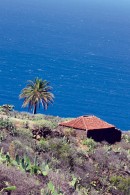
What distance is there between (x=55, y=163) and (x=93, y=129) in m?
11.8

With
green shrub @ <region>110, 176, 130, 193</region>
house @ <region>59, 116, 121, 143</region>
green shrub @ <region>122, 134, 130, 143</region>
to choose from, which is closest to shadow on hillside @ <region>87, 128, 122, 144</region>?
house @ <region>59, 116, 121, 143</region>

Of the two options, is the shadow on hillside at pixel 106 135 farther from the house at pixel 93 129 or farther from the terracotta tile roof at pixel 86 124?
the terracotta tile roof at pixel 86 124

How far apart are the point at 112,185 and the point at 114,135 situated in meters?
12.9

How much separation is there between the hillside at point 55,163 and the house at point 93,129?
1017 mm

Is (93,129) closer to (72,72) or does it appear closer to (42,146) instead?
(42,146)

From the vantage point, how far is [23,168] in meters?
18.3

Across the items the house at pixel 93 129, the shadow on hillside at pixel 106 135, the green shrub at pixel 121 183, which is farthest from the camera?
the shadow on hillside at pixel 106 135

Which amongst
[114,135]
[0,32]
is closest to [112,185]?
[114,135]

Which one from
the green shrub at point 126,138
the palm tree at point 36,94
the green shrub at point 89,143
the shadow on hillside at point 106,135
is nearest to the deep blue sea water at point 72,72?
the palm tree at point 36,94

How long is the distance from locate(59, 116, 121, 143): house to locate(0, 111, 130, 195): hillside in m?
1.02

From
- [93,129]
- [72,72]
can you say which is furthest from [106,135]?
[72,72]

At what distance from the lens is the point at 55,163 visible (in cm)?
2539

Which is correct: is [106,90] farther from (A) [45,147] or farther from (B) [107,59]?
(A) [45,147]

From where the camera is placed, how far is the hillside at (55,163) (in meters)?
16.5
